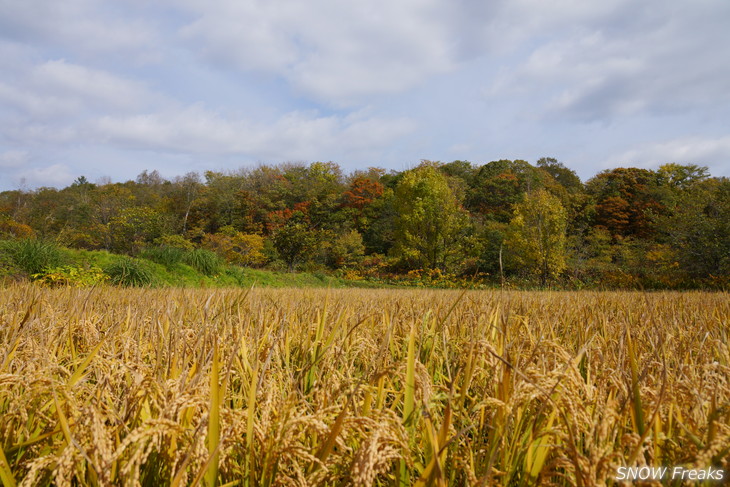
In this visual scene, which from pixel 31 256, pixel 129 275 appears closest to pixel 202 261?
pixel 129 275

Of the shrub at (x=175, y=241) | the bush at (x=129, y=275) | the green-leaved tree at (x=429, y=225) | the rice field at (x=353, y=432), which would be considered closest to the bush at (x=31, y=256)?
the bush at (x=129, y=275)

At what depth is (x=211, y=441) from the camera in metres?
0.78

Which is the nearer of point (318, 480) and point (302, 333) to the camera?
point (318, 480)

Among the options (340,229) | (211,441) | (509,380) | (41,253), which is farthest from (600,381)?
(340,229)

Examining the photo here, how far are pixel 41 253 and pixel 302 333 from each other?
945cm

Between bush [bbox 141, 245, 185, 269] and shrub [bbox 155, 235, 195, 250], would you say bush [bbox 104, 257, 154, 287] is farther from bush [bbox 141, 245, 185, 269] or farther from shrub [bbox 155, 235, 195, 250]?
shrub [bbox 155, 235, 195, 250]

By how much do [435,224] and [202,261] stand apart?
13.5 metres

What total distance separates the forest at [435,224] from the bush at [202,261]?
567 mm

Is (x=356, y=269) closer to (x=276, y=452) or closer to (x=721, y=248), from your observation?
(x=721, y=248)

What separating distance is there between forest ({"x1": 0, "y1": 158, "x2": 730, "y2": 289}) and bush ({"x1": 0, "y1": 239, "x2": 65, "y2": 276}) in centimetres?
163

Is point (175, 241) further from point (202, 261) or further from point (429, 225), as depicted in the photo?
point (429, 225)

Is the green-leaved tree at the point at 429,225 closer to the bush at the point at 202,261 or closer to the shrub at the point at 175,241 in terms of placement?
the bush at the point at 202,261

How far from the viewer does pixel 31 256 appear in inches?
331

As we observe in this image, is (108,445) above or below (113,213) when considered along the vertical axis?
below
